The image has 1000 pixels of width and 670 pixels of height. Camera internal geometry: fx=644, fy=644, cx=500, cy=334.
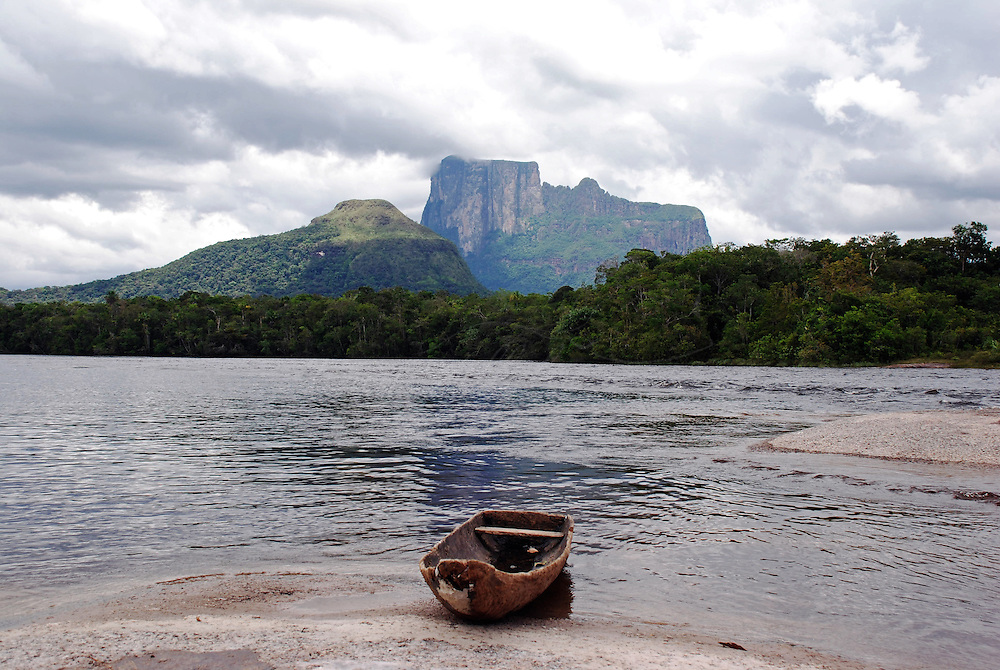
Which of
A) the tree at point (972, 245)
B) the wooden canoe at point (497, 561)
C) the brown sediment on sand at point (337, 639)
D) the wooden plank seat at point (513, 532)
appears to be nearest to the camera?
the brown sediment on sand at point (337, 639)

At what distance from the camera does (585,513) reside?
530 inches

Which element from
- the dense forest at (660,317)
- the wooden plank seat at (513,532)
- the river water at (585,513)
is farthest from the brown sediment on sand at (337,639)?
the dense forest at (660,317)

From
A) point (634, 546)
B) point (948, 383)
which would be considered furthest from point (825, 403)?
point (634, 546)

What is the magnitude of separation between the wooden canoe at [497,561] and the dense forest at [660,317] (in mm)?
83208

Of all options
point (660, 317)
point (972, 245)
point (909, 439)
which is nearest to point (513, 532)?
point (909, 439)

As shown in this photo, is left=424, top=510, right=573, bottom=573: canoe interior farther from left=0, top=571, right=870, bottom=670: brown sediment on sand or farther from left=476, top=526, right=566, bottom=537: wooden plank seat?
left=0, top=571, right=870, bottom=670: brown sediment on sand

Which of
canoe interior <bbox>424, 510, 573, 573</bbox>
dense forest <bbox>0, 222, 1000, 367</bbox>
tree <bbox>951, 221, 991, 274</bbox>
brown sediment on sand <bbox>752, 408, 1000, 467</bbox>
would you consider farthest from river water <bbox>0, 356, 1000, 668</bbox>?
tree <bbox>951, 221, 991, 274</bbox>

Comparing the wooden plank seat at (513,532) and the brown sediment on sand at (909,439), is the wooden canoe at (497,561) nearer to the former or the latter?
the wooden plank seat at (513,532)

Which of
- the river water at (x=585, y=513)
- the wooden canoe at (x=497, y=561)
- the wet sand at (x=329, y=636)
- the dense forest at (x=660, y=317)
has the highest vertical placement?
the dense forest at (x=660, y=317)

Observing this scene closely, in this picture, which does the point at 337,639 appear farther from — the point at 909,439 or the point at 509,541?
the point at 909,439

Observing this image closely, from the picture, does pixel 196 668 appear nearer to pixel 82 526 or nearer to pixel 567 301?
pixel 82 526

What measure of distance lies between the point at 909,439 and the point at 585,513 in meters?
14.0

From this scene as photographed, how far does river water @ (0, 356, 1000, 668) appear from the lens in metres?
8.63

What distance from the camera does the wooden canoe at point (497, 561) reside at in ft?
24.2
